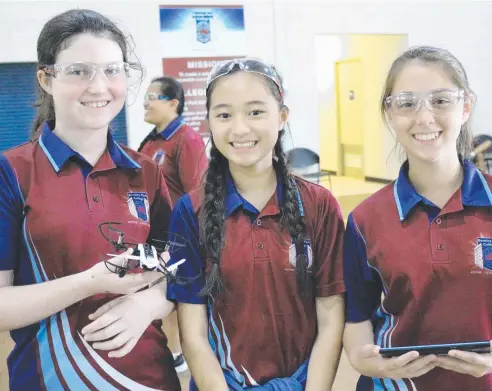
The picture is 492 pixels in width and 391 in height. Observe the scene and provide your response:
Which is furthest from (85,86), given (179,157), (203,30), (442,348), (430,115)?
(203,30)

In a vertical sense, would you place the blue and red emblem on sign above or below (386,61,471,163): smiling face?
above

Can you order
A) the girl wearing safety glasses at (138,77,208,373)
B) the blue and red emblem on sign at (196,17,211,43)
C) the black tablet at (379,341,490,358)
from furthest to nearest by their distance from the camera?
the blue and red emblem on sign at (196,17,211,43) → the girl wearing safety glasses at (138,77,208,373) → the black tablet at (379,341,490,358)

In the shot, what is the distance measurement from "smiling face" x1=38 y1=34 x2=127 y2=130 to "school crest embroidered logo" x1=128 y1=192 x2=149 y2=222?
0.21 m

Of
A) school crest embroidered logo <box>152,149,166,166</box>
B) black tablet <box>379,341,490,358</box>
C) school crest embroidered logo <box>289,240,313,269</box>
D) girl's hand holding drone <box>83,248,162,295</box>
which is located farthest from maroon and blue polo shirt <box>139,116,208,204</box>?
black tablet <box>379,341,490,358</box>

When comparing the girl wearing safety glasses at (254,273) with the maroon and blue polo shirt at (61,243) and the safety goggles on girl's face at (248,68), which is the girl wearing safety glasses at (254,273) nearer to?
the safety goggles on girl's face at (248,68)

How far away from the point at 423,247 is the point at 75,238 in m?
0.90

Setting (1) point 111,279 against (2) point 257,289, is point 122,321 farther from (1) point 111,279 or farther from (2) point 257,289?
(2) point 257,289

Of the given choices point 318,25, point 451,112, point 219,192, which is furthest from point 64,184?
point 318,25

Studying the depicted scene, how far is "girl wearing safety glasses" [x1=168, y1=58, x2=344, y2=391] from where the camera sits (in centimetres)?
152

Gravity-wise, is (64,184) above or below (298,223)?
above

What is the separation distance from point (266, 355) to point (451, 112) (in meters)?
0.83

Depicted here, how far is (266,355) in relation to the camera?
5.01 feet

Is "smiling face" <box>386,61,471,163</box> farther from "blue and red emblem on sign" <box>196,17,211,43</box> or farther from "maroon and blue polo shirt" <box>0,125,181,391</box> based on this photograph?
"blue and red emblem on sign" <box>196,17,211,43</box>

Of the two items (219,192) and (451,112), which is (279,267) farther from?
(451,112)
